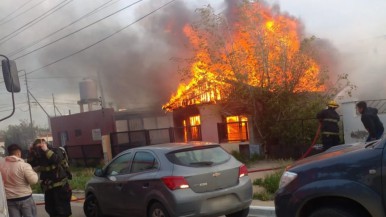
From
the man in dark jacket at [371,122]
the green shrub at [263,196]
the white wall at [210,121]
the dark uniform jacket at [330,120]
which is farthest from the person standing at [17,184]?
the white wall at [210,121]

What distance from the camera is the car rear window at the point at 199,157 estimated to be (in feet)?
20.1

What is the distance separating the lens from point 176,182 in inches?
229

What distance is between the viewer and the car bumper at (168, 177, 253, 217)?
5.73 metres

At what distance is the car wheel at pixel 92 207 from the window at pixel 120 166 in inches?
27.6

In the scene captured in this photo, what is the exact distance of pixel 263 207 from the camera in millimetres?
7141

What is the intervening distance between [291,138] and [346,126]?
5.72 feet

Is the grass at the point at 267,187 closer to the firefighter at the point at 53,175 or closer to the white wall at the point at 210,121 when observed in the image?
the firefighter at the point at 53,175

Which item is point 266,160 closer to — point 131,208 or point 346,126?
point 346,126

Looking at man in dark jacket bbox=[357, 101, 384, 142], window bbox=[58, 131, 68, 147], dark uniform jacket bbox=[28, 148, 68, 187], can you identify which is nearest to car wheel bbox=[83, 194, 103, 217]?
dark uniform jacket bbox=[28, 148, 68, 187]

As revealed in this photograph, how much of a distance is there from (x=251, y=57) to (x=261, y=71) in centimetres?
58

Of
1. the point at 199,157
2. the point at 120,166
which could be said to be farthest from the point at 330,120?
the point at 120,166

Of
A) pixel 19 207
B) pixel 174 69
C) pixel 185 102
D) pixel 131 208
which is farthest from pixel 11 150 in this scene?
pixel 174 69

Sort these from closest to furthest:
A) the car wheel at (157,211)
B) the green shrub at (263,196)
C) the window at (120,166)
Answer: the car wheel at (157,211), the window at (120,166), the green shrub at (263,196)

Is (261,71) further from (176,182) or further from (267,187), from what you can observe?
(176,182)
